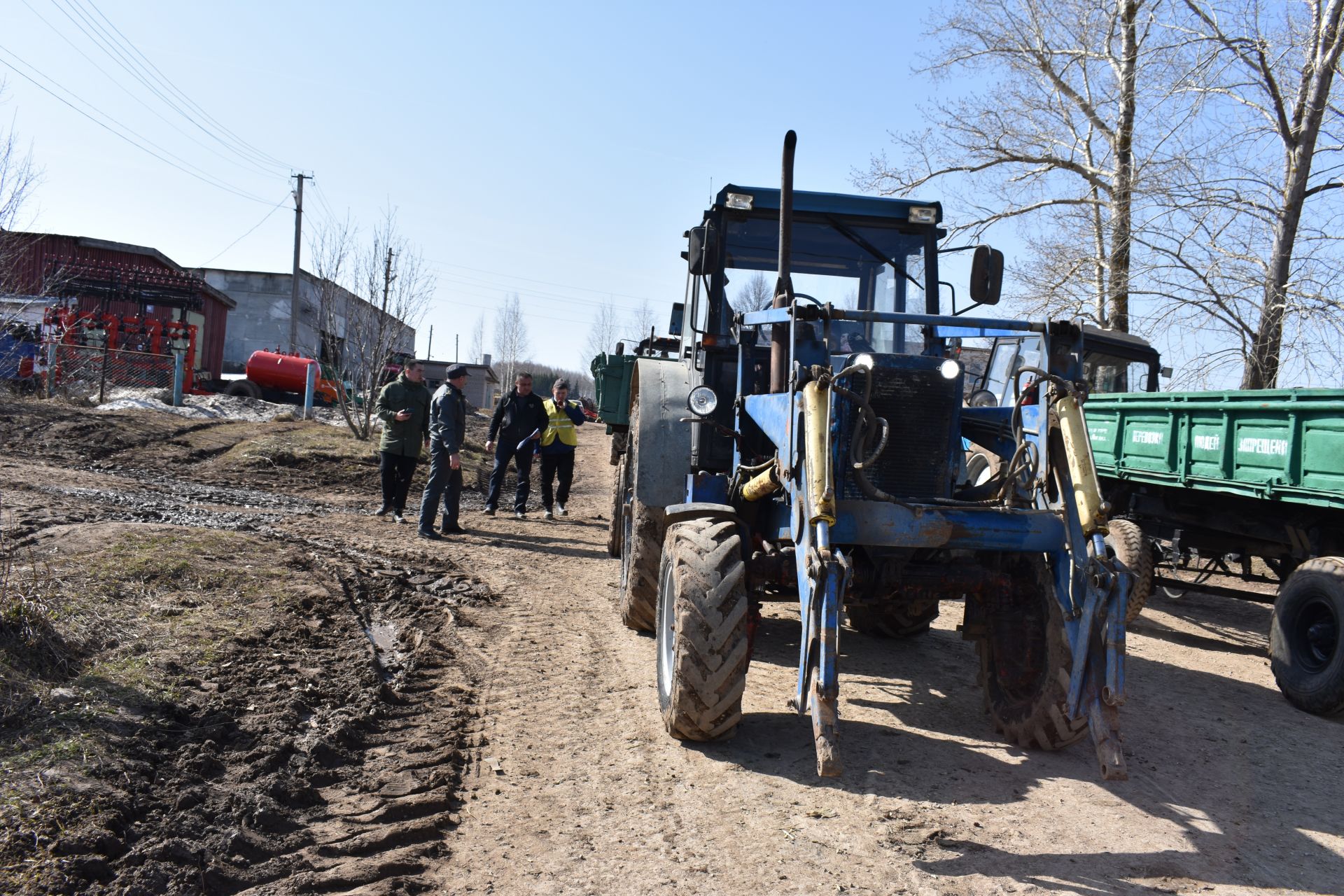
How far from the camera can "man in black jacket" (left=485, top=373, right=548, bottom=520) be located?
39.1 feet

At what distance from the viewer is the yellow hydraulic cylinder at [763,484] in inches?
203

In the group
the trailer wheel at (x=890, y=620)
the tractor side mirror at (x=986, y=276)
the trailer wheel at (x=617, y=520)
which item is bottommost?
the trailer wheel at (x=890, y=620)

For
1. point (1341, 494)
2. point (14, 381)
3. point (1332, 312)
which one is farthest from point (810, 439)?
point (14, 381)

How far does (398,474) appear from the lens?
36.8 feet

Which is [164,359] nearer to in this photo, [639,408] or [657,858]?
[639,408]

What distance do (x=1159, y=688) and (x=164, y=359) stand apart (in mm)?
22857

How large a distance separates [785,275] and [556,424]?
728cm

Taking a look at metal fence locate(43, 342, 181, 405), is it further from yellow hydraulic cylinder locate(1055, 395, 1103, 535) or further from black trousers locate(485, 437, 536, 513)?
yellow hydraulic cylinder locate(1055, 395, 1103, 535)

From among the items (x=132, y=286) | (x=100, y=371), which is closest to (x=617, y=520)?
(x=100, y=371)

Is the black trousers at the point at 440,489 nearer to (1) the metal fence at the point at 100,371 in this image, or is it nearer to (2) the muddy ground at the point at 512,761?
(2) the muddy ground at the point at 512,761

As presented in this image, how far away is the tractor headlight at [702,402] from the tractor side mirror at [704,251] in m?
0.69

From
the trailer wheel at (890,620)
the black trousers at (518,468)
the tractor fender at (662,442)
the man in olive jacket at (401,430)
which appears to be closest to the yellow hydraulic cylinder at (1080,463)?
the trailer wheel at (890,620)

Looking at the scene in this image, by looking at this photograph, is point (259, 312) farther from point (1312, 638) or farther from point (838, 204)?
point (1312, 638)

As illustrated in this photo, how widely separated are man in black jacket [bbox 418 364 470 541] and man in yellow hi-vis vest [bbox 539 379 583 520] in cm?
169
